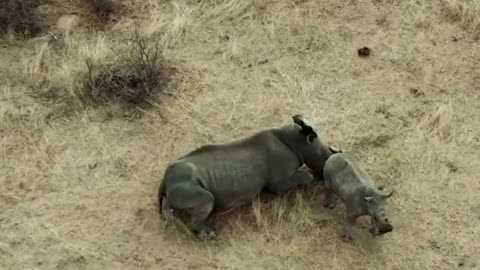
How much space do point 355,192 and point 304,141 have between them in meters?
0.60

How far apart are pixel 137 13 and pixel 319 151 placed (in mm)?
2730

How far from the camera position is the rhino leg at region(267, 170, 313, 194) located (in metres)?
5.63

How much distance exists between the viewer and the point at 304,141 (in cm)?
570

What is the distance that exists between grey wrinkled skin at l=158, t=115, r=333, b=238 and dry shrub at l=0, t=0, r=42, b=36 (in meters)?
2.59

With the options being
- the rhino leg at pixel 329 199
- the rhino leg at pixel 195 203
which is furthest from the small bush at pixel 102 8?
the rhino leg at pixel 329 199

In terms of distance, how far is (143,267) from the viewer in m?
5.29

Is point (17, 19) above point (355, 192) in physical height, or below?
above

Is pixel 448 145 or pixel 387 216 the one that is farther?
pixel 448 145

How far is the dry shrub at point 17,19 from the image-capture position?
288 inches

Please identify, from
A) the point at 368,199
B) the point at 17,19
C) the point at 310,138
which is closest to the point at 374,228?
the point at 368,199

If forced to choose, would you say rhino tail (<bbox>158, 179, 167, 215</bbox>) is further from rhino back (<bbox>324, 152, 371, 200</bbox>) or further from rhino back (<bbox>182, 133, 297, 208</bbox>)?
rhino back (<bbox>324, 152, 371, 200</bbox>)

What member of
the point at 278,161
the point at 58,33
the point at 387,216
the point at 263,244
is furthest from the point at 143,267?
the point at 58,33

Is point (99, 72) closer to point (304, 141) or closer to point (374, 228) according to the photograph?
point (304, 141)

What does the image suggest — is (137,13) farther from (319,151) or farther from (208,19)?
(319,151)
